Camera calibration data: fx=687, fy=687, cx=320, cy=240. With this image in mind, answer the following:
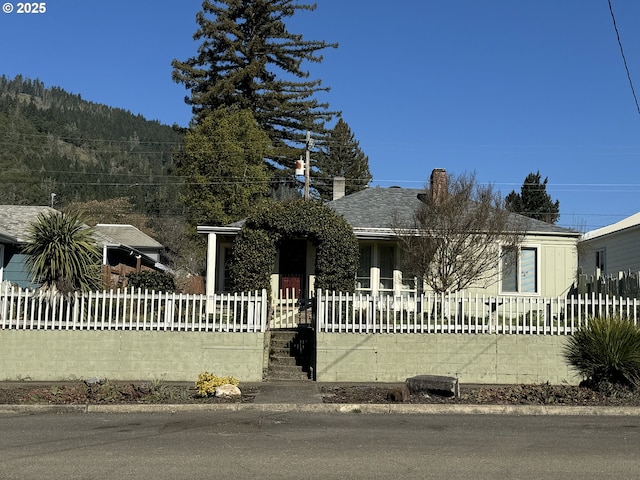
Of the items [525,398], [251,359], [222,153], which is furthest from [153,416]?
[222,153]

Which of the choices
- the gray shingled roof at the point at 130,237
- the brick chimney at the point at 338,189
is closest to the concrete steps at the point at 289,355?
the brick chimney at the point at 338,189

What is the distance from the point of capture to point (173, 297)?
1404 cm

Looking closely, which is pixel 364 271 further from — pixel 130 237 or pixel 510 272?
pixel 130 237

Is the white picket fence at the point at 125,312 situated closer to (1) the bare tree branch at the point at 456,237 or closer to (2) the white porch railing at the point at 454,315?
(2) the white porch railing at the point at 454,315

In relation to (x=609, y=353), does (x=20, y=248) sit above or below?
above

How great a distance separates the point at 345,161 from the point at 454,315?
51236 millimetres

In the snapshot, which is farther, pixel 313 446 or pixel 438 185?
pixel 438 185

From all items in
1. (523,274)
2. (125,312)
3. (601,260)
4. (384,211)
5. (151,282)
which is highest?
(384,211)

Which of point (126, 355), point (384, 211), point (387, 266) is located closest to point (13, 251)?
point (126, 355)

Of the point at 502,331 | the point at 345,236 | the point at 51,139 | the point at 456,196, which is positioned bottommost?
the point at 502,331

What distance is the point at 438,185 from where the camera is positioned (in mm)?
20891

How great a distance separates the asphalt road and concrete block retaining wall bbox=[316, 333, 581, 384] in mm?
3256

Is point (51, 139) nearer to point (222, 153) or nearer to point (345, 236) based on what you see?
point (222, 153)

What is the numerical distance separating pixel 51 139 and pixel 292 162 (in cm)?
6984
